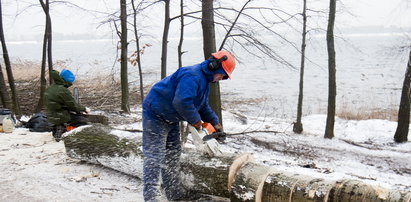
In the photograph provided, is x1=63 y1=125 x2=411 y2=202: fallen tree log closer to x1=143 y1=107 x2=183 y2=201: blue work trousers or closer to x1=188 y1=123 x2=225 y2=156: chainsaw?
x1=188 y1=123 x2=225 y2=156: chainsaw

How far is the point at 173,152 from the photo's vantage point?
12.4ft

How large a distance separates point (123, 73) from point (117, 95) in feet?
12.6

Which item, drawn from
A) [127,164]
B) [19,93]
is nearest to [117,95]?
[19,93]

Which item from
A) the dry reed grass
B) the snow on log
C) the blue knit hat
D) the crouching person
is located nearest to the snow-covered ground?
the snow on log

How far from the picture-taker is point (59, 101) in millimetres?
6230

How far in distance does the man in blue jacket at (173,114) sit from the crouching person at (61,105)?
325cm

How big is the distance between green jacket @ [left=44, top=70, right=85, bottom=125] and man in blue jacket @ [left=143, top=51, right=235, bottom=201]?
324 centimetres

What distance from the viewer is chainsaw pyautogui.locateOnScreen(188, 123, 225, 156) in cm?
335

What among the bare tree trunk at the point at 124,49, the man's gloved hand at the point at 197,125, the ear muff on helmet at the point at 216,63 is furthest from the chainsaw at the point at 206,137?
the bare tree trunk at the point at 124,49

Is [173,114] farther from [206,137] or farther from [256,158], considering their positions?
[256,158]

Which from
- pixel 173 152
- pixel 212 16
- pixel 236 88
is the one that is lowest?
pixel 236 88

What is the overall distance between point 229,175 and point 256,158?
8.75ft

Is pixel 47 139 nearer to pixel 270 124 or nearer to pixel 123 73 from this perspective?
pixel 123 73

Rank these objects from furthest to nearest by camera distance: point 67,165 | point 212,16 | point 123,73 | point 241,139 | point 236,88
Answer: point 236,88
point 123,73
point 241,139
point 212,16
point 67,165
